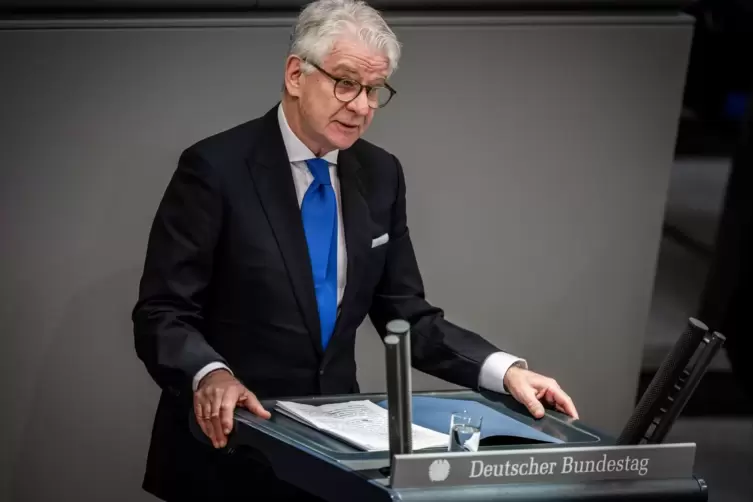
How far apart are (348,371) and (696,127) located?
1.68 metres

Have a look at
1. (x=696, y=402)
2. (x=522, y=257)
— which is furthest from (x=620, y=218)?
(x=696, y=402)

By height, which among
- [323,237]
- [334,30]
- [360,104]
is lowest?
[323,237]

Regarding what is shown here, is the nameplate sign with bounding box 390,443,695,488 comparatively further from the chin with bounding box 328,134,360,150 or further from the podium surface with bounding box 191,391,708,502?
the chin with bounding box 328,134,360,150

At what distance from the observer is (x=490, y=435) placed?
1910 millimetres

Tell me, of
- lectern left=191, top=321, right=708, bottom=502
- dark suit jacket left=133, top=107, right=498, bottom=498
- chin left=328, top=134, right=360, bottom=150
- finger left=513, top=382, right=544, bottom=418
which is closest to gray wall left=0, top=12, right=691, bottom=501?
dark suit jacket left=133, top=107, right=498, bottom=498

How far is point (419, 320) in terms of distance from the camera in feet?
8.00

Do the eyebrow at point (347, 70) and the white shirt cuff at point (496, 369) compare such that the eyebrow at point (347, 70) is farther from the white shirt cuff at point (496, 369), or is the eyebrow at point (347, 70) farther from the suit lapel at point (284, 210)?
the white shirt cuff at point (496, 369)

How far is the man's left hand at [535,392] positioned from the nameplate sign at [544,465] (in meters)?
0.35

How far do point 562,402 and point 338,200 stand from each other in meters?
0.65

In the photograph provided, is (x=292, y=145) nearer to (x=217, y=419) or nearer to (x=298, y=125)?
(x=298, y=125)

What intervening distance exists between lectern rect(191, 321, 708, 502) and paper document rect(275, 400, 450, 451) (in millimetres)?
16

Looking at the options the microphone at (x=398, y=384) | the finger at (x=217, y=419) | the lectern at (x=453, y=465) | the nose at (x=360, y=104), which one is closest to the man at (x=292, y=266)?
the nose at (x=360, y=104)

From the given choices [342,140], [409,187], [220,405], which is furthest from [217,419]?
[409,187]

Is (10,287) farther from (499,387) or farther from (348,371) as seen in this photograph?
(499,387)
